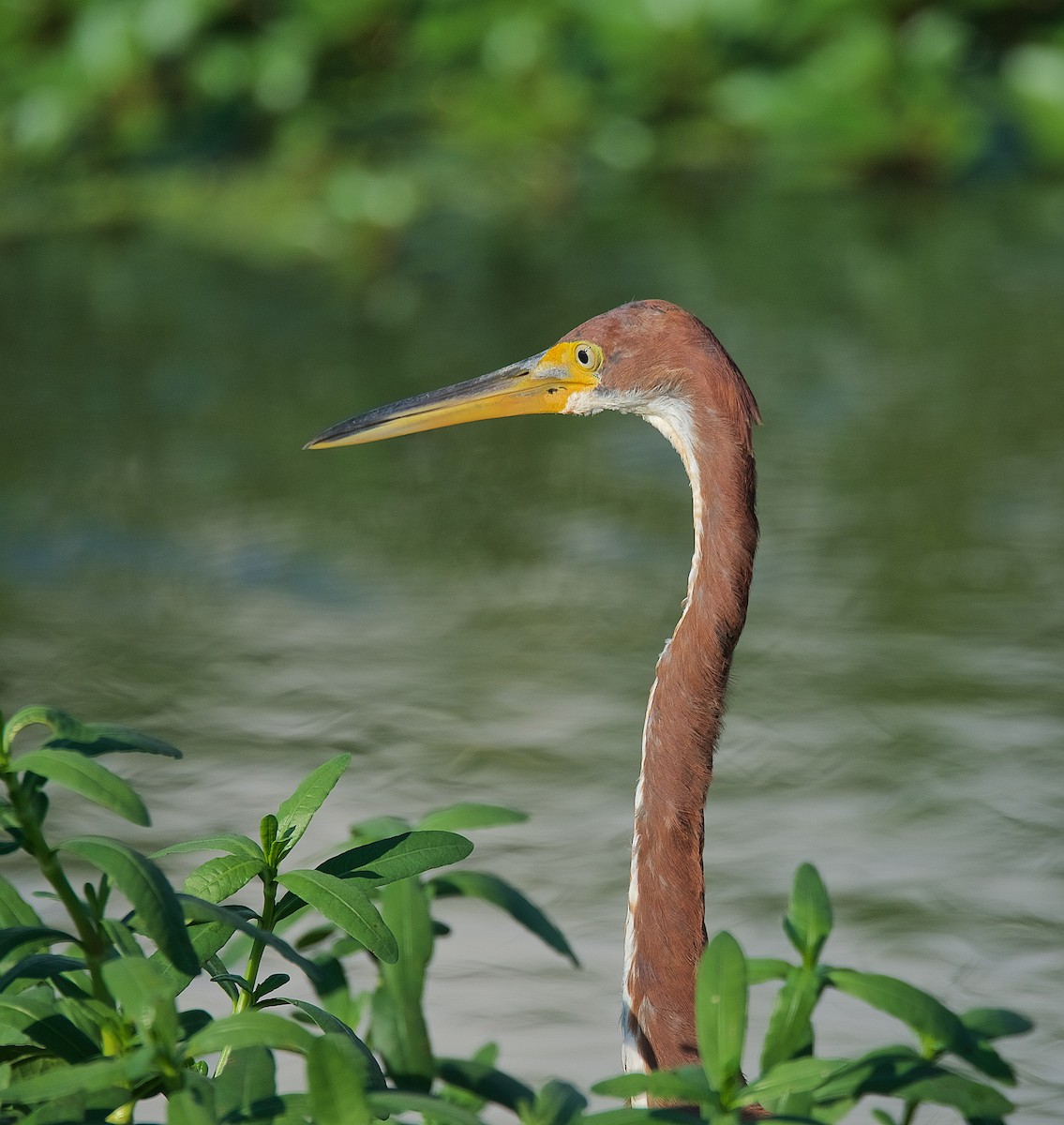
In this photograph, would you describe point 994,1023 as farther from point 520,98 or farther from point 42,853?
point 520,98

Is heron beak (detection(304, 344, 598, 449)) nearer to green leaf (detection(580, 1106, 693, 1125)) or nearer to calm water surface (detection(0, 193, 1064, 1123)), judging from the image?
calm water surface (detection(0, 193, 1064, 1123))

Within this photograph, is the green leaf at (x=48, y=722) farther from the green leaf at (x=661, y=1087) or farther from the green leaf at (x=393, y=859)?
the green leaf at (x=661, y=1087)

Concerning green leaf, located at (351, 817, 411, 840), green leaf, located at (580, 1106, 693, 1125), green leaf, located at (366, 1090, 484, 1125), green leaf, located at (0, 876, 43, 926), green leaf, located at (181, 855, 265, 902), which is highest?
A: green leaf, located at (351, 817, 411, 840)

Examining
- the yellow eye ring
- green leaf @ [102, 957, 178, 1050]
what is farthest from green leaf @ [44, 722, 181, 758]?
the yellow eye ring

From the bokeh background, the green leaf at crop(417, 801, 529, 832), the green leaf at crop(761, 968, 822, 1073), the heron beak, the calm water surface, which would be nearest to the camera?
the green leaf at crop(761, 968, 822, 1073)

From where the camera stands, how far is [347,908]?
5.21ft

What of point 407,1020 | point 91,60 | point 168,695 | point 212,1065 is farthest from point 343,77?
point 407,1020

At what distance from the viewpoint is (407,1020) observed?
71.3 inches

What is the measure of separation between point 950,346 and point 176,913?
5.15 m

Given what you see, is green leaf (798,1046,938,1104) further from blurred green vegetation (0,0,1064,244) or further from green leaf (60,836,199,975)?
blurred green vegetation (0,0,1064,244)

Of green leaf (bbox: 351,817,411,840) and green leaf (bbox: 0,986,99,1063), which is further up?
green leaf (bbox: 351,817,411,840)

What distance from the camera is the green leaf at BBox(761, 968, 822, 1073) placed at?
1.55 metres

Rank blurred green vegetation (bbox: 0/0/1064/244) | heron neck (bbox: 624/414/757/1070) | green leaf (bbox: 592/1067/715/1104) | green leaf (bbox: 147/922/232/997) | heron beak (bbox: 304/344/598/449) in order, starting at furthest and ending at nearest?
blurred green vegetation (bbox: 0/0/1064/244), heron beak (bbox: 304/344/598/449), heron neck (bbox: 624/414/757/1070), green leaf (bbox: 147/922/232/997), green leaf (bbox: 592/1067/715/1104)

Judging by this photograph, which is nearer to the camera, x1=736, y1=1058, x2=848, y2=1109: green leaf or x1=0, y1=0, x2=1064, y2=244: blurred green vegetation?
x1=736, y1=1058, x2=848, y2=1109: green leaf
